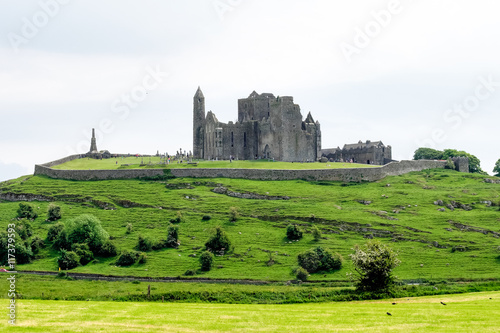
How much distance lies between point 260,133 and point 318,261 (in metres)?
64.2

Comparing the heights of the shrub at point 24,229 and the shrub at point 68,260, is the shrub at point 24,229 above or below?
above

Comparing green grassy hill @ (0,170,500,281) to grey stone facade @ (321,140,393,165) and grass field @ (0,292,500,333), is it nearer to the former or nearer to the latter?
grey stone facade @ (321,140,393,165)

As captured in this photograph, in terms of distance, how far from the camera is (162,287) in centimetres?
6525

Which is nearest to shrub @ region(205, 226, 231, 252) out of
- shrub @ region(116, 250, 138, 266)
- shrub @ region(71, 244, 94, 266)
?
shrub @ region(116, 250, 138, 266)

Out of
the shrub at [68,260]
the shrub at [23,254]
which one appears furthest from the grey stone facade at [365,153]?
the shrub at [23,254]

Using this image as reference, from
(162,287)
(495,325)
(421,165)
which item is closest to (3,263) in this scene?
(162,287)

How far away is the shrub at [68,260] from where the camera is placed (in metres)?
78.4

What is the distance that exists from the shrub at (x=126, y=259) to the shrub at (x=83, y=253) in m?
4.40

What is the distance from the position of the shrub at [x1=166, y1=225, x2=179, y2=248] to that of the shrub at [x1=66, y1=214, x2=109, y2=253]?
29.9ft

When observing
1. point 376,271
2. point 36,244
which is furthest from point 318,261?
point 36,244

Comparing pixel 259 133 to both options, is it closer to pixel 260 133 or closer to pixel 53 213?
pixel 260 133

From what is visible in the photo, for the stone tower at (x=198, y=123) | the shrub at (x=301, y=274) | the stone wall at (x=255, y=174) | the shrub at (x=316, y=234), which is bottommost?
the shrub at (x=301, y=274)

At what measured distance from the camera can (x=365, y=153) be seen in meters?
154

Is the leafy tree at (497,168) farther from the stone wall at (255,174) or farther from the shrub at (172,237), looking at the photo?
the shrub at (172,237)
